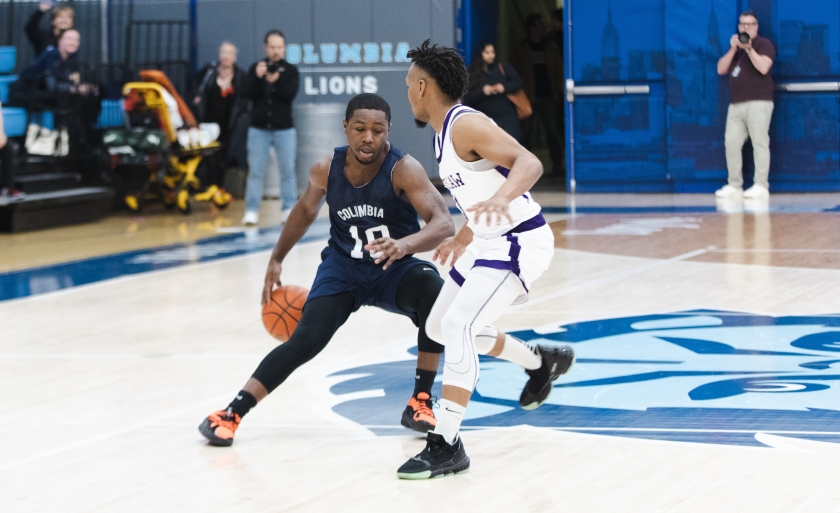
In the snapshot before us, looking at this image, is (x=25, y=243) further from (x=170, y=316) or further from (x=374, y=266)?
(x=374, y=266)

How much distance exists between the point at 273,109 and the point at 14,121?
124 inches

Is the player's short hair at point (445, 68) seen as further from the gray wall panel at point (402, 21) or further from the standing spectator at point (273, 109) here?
the gray wall panel at point (402, 21)

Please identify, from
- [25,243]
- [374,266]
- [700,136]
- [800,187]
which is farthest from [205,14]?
[374,266]

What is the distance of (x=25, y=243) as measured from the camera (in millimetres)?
12078

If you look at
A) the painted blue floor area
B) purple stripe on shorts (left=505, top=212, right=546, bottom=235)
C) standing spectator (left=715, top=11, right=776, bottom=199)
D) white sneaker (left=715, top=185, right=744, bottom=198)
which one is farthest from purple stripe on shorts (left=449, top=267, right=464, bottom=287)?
white sneaker (left=715, top=185, right=744, bottom=198)

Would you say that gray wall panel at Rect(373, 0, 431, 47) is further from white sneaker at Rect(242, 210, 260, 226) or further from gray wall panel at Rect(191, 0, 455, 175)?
white sneaker at Rect(242, 210, 260, 226)

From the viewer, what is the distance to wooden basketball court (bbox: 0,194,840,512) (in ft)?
14.0

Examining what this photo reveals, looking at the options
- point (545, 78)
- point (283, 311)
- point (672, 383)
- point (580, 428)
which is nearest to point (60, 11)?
point (545, 78)

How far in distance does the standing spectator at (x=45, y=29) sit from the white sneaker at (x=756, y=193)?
8264 millimetres

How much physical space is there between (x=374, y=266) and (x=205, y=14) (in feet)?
39.6

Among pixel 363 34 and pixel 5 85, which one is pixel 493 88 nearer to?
pixel 363 34

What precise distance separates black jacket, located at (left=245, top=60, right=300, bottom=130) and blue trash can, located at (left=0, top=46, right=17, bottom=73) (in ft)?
11.6

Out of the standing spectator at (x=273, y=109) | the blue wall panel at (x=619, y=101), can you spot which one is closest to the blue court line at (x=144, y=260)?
the standing spectator at (x=273, y=109)

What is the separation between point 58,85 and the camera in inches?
542
